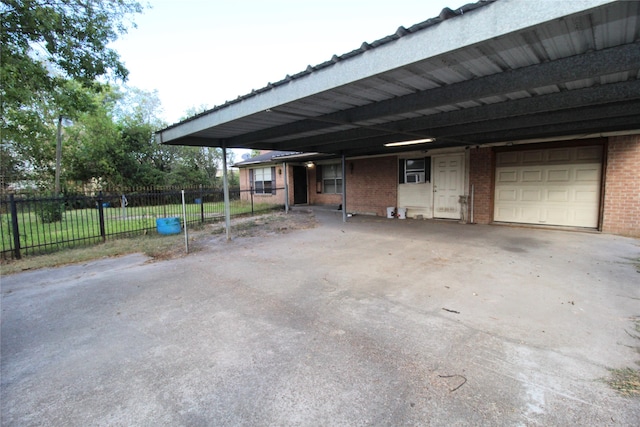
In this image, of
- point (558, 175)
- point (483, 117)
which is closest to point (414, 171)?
point (558, 175)

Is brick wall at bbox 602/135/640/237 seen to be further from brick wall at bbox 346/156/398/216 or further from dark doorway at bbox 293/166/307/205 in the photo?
dark doorway at bbox 293/166/307/205

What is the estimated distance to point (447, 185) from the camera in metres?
10.1

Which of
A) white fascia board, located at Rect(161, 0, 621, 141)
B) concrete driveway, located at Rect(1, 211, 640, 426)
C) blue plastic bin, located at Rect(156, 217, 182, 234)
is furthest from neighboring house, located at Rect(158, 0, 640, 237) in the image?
blue plastic bin, located at Rect(156, 217, 182, 234)

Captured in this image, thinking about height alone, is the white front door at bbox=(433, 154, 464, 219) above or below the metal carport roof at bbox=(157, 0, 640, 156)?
below

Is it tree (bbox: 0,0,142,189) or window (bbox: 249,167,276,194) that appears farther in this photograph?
window (bbox: 249,167,276,194)

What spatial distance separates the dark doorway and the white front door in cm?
741

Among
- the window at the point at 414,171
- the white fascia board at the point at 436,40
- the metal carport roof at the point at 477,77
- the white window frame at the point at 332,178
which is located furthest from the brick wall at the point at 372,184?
the white fascia board at the point at 436,40

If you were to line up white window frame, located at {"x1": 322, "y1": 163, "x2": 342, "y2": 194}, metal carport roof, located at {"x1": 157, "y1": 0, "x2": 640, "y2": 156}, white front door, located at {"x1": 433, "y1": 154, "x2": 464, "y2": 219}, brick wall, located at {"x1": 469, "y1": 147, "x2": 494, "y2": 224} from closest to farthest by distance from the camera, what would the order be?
metal carport roof, located at {"x1": 157, "y1": 0, "x2": 640, "y2": 156}, brick wall, located at {"x1": 469, "y1": 147, "x2": 494, "y2": 224}, white front door, located at {"x1": 433, "y1": 154, "x2": 464, "y2": 219}, white window frame, located at {"x1": 322, "y1": 163, "x2": 342, "y2": 194}

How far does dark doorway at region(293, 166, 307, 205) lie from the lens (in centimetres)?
1551

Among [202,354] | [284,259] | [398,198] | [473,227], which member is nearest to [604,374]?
[202,354]

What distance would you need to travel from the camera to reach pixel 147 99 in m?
38.2

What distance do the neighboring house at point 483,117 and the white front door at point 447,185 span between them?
0.04 m

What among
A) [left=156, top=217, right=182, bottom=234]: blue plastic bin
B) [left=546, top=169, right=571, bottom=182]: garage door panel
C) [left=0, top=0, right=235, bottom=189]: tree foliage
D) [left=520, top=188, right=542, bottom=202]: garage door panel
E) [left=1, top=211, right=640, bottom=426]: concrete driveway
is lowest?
[left=1, top=211, right=640, bottom=426]: concrete driveway

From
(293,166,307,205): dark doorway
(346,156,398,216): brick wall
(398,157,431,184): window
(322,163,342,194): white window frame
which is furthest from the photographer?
(293,166,307,205): dark doorway
